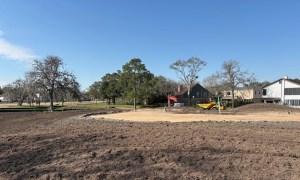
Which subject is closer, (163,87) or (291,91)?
(291,91)

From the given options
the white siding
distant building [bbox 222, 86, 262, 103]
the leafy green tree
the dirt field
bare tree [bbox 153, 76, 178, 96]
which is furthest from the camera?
distant building [bbox 222, 86, 262, 103]

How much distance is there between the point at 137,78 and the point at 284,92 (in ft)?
123

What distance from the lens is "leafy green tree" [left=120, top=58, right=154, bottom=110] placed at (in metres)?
60.0

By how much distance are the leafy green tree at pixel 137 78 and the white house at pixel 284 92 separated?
33.9 metres

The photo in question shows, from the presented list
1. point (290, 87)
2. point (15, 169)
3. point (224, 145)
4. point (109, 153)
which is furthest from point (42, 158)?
point (290, 87)

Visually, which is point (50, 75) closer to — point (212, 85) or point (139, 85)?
point (139, 85)

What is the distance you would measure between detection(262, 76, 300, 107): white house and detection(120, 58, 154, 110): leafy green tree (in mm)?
33892

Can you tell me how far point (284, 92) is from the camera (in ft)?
227

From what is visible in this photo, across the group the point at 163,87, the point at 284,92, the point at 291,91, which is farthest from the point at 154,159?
the point at 163,87

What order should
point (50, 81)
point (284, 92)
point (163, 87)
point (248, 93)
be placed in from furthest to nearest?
point (248, 93) → point (163, 87) → point (284, 92) → point (50, 81)

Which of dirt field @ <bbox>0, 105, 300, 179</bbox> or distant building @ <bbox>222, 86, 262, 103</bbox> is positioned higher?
distant building @ <bbox>222, 86, 262, 103</bbox>

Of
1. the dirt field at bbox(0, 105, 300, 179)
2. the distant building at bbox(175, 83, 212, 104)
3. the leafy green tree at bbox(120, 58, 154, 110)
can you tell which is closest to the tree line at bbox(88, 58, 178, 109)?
the leafy green tree at bbox(120, 58, 154, 110)

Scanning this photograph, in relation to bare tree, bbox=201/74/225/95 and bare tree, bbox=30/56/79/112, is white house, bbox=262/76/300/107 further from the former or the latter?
bare tree, bbox=30/56/79/112

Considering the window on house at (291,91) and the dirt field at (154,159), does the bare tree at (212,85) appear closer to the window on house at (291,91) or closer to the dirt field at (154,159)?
the window on house at (291,91)
